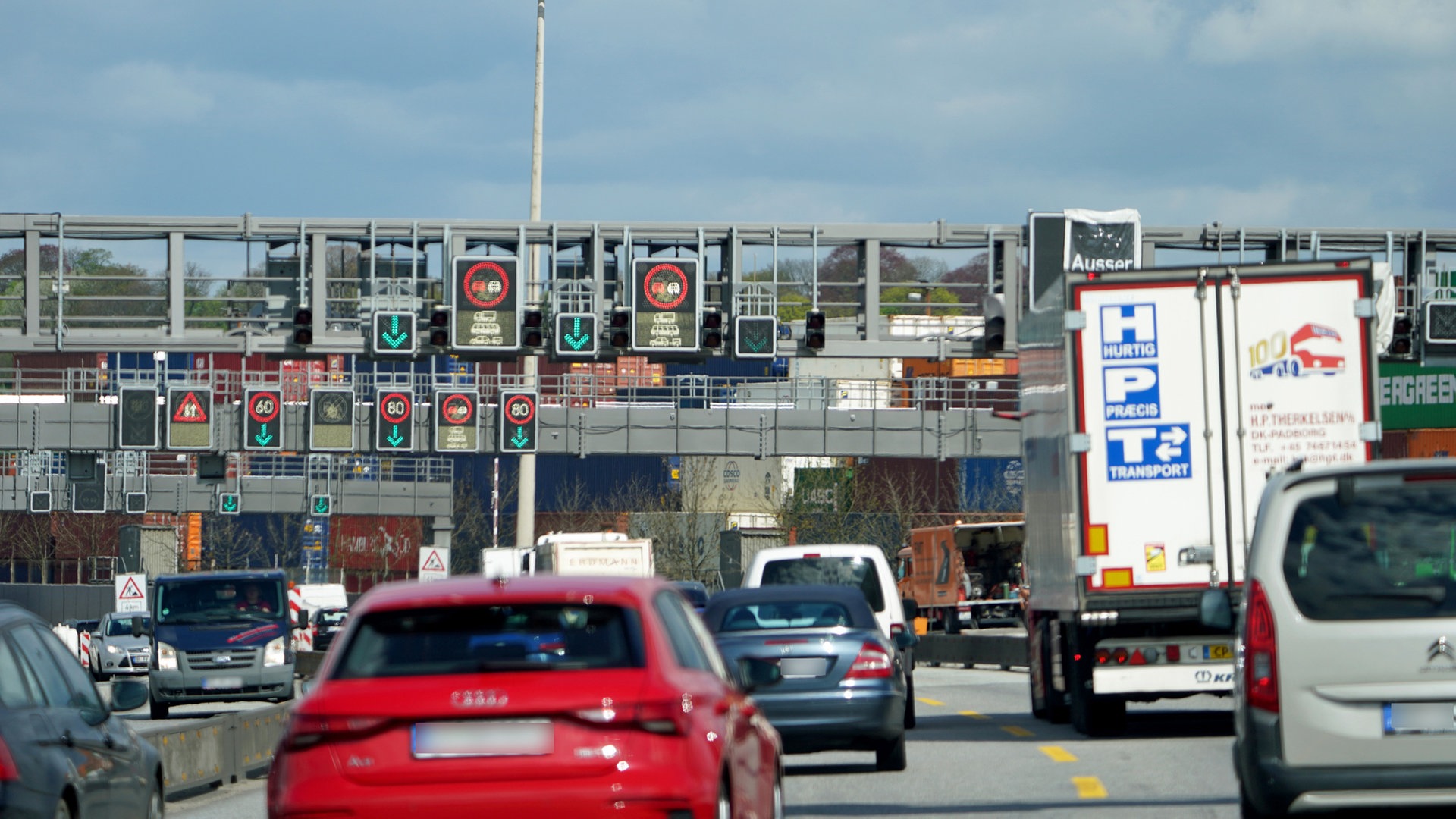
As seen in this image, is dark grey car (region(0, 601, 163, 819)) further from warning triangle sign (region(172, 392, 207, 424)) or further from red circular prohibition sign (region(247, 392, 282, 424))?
warning triangle sign (region(172, 392, 207, 424))

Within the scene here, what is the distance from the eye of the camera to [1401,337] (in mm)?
33875

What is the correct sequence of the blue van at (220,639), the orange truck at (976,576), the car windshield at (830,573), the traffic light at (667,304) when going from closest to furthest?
→ the car windshield at (830,573) → the blue van at (220,639) → the traffic light at (667,304) → the orange truck at (976,576)

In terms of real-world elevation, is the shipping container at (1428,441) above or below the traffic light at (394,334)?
below

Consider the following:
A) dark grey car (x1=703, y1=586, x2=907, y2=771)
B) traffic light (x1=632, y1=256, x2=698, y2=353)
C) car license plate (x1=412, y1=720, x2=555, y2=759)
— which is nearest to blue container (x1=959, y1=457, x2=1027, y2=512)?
traffic light (x1=632, y1=256, x2=698, y2=353)

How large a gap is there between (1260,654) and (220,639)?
21102 mm

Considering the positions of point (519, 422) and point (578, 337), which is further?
point (519, 422)

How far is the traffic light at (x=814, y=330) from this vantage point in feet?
105

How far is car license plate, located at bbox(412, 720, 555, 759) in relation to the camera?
23.3ft

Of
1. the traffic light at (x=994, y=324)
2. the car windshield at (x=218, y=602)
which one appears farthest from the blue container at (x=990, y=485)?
the car windshield at (x=218, y=602)

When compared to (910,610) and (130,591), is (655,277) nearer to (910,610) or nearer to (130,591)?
(910,610)

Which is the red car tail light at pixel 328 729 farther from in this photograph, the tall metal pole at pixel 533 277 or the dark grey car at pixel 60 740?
the tall metal pole at pixel 533 277

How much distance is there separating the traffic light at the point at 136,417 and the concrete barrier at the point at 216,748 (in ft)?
88.6

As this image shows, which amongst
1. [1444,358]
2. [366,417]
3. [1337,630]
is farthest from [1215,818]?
[366,417]

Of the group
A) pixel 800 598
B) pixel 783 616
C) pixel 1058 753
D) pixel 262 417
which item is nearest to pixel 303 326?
pixel 262 417
